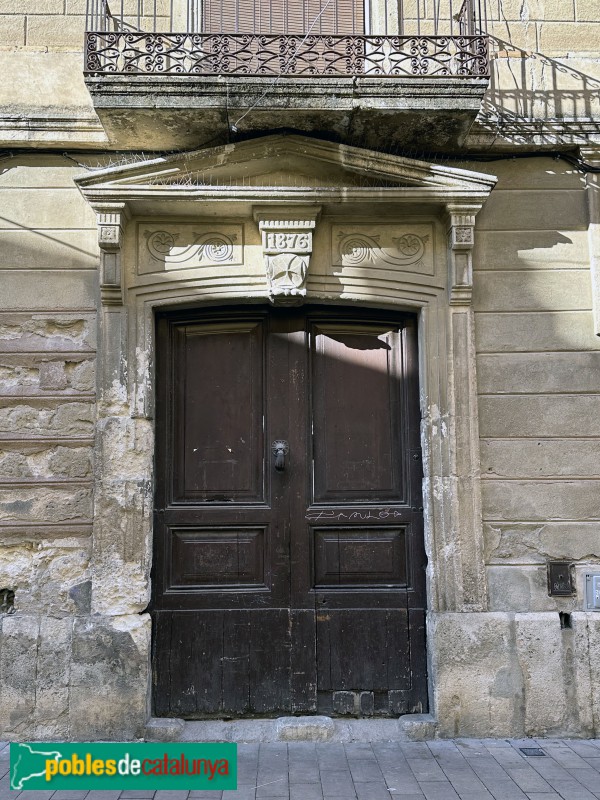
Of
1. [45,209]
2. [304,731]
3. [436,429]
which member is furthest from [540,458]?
[45,209]

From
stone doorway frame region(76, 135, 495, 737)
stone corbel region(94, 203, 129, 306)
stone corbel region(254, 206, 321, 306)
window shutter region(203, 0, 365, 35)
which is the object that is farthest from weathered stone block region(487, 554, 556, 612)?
window shutter region(203, 0, 365, 35)

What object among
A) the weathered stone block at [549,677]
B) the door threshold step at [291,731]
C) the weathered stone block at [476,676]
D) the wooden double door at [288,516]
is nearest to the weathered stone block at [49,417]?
the wooden double door at [288,516]

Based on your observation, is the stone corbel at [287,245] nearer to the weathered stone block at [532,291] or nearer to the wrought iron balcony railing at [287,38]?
the wrought iron balcony railing at [287,38]

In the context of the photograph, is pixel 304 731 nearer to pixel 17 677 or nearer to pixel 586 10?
pixel 17 677

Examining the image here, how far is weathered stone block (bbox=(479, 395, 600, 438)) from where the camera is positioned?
15.8 ft

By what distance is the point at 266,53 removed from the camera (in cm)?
477

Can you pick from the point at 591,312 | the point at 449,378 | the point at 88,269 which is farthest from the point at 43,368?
the point at 591,312

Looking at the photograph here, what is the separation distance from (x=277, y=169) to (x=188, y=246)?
0.82 metres

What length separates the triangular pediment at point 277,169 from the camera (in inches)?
183

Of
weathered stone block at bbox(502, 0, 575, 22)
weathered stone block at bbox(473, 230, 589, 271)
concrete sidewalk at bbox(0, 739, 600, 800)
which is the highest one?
weathered stone block at bbox(502, 0, 575, 22)

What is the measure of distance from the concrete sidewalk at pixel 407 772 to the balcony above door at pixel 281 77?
13.2 feet

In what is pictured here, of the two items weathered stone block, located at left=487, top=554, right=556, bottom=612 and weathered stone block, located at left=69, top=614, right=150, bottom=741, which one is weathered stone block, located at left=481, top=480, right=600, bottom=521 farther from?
weathered stone block, located at left=69, top=614, right=150, bottom=741

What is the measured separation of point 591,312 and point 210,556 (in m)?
3.19

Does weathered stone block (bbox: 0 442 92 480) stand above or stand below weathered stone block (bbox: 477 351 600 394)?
below
